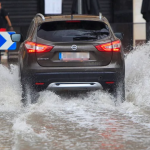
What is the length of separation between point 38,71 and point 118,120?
176 centimetres

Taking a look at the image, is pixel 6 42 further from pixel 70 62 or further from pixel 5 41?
pixel 70 62

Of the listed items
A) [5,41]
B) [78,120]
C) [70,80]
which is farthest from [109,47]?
[5,41]

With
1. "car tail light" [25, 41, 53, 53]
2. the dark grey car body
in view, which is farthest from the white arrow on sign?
"car tail light" [25, 41, 53, 53]

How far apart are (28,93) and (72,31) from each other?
3.99ft

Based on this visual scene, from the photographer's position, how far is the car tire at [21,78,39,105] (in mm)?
10258

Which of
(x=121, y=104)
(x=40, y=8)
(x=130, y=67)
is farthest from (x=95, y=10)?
(x=121, y=104)

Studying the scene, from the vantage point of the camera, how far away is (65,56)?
403 inches

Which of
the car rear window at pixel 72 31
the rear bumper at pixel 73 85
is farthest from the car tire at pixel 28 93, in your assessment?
the car rear window at pixel 72 31

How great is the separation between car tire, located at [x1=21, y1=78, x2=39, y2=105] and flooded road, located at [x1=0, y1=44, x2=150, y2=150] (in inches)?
3.8

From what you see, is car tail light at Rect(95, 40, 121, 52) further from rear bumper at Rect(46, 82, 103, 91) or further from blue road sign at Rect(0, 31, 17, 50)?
blue road sign at Rect(0, 31, 17, 50)

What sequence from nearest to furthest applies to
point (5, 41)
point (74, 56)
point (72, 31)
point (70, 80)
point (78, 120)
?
point (78, 120) < point (70, 80) < point (74, 56) < point (72, 31) < point (5, 41)

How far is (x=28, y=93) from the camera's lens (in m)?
10.3

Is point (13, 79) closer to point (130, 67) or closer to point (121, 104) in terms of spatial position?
point (130, 67)

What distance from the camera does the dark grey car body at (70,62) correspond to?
1016 centimetres
